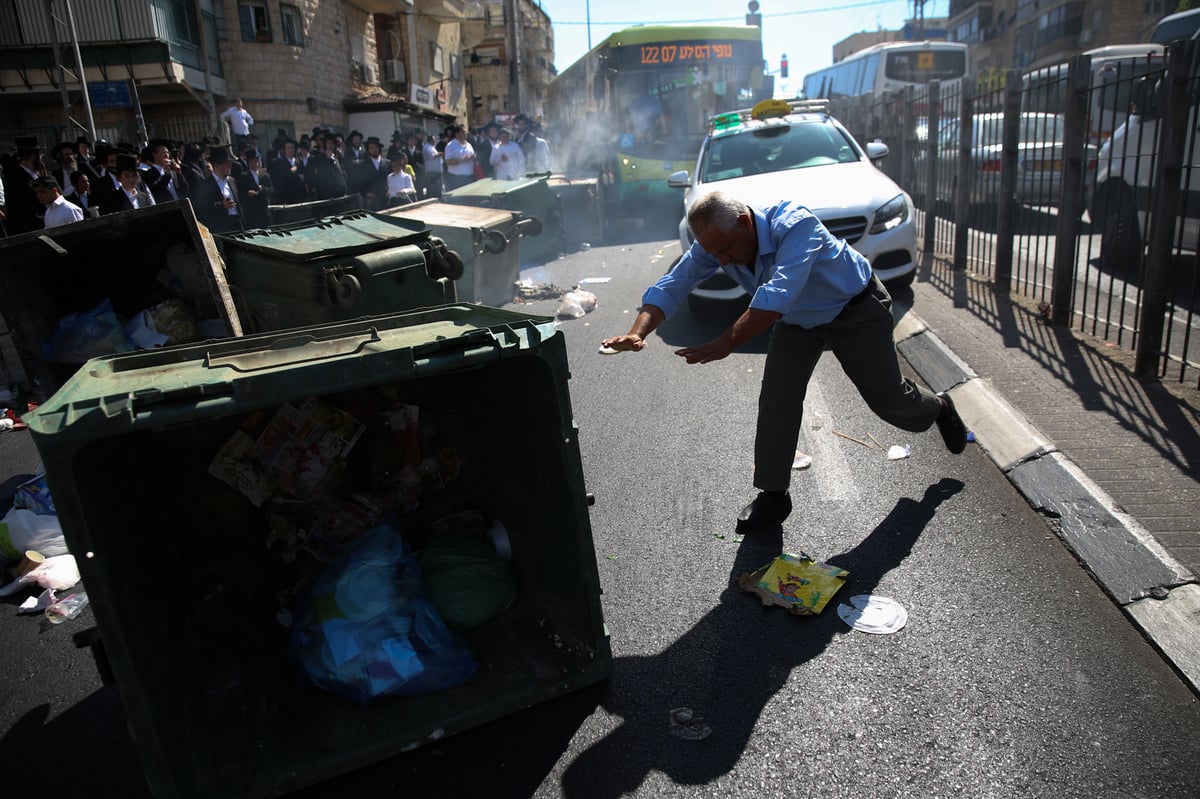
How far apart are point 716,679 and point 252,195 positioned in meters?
11.6

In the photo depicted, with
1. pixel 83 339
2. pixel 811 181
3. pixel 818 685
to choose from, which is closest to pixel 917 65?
pixel 811 181

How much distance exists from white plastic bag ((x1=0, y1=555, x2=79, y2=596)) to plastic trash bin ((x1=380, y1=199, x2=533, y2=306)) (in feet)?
16.1

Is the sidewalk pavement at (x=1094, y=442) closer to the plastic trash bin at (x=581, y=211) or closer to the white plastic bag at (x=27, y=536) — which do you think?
the white plastic bag at (x=27, y=536)

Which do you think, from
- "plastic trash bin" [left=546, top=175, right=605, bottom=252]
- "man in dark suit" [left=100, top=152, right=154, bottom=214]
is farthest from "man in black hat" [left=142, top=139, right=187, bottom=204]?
"plastic trash bin" [left=546, top=175, right=605, bottom=252]

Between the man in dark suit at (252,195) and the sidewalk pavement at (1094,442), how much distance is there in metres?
9.44

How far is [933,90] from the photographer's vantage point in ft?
32.4

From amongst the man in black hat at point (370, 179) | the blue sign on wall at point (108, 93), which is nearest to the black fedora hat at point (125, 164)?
the man in black hat at point (370, 179)

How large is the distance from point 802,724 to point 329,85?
92.3 feet

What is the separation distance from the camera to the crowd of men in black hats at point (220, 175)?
27.8ft

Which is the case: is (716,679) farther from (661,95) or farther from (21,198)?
(661,95)

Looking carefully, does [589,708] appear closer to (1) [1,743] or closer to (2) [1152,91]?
(1) [1,743]

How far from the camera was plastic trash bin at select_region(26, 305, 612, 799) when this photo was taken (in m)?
2.15

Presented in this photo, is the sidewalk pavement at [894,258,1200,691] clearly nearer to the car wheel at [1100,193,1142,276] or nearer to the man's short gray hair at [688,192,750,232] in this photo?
the car wheel at [1100,193,1142,276]

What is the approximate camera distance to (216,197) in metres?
11.2
